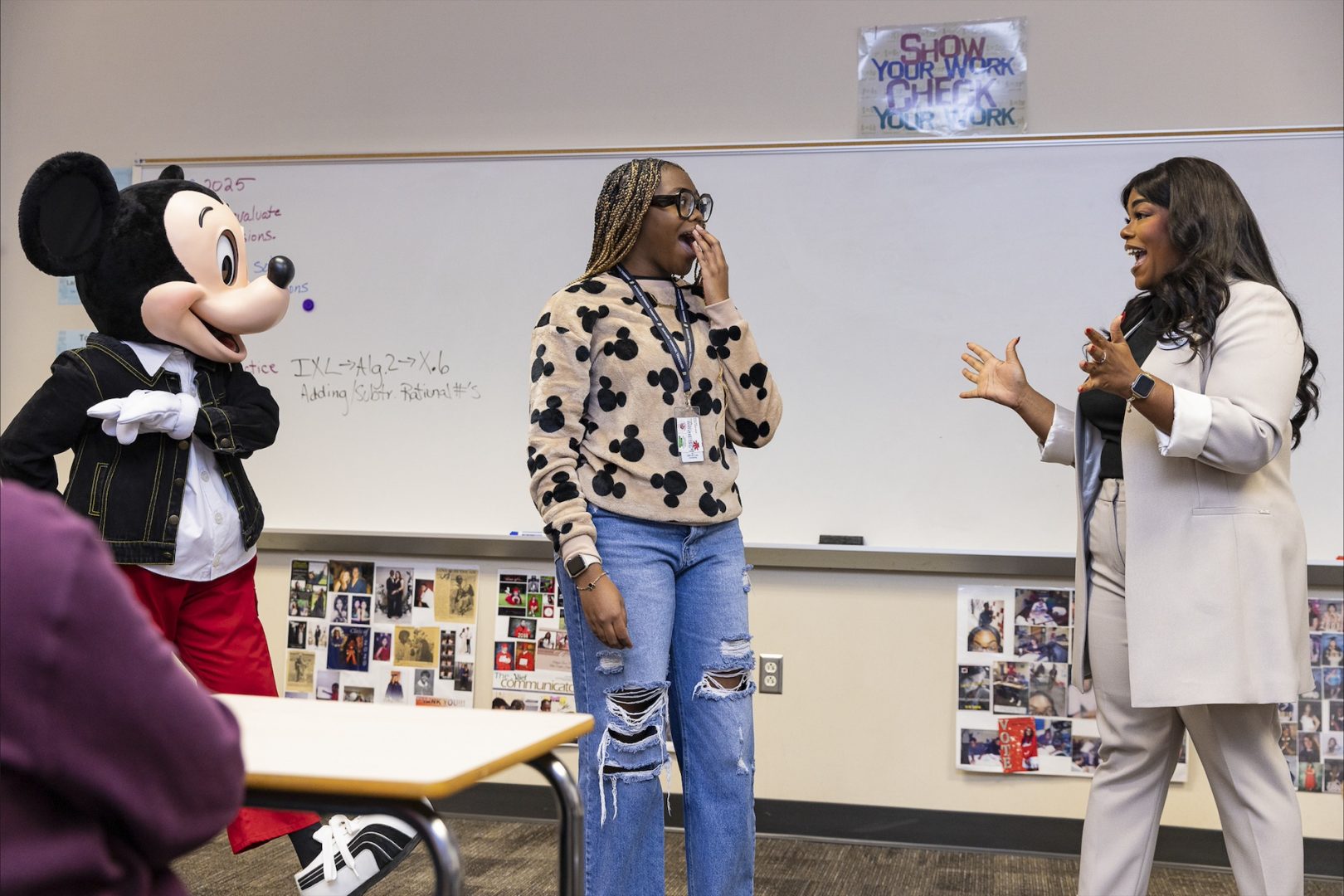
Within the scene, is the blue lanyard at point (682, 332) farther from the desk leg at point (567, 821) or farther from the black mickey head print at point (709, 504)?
the desk leg at point (567, 821)

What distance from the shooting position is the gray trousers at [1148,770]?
1962 millimetres

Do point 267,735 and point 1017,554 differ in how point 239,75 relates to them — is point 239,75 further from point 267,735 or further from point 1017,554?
point 267,735

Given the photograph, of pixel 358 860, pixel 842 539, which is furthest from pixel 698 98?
pixel 358 860

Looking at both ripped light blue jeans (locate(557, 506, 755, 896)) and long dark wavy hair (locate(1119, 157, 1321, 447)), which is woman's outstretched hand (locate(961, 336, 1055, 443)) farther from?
ripped light blue jeans (locate(557, 506, 755, 896))

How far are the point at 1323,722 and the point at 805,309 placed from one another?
5.32ft

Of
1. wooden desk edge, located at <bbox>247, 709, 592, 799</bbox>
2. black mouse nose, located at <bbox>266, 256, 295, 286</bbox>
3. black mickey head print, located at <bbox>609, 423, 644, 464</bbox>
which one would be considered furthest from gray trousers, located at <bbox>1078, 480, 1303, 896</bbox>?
black mouse nose, located at <bbox>266, 256, 295, 286</bbox>

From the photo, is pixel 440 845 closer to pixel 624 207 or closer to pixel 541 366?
pixel 541 366

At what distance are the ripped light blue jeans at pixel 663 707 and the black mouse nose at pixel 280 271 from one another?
0.79 m

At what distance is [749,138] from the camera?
3.29 meters

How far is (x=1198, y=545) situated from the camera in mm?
1986

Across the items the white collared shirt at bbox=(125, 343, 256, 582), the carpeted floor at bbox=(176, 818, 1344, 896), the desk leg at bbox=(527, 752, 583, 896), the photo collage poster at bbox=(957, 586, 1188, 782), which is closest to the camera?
the desk leg at bbox=(527, 752, 583, 896)

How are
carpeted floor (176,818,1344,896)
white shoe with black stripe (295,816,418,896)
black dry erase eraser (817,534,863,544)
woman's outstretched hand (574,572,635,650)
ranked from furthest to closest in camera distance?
black dry erase eraser (817,534,863,544), carpeted floor (176,818,1344,896), white shoe with black stripe (295,816,418,896), woman's outstretched hand (574,572,635,650)

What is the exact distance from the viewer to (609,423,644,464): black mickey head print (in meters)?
1.88

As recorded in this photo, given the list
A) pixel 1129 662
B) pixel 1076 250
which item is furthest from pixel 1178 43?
pixel 1129 662
